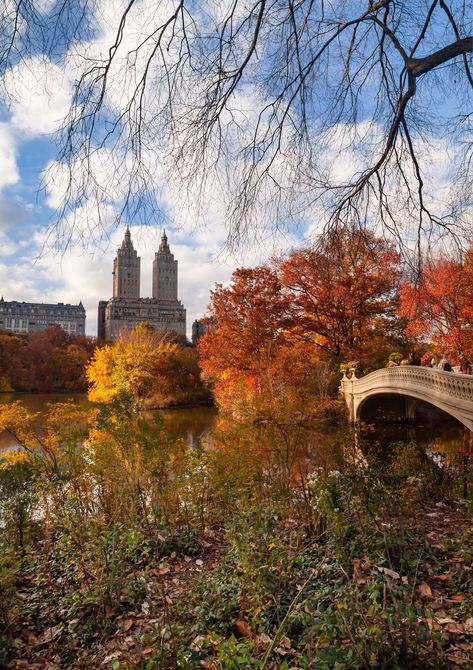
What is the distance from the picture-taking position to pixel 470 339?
47.7ft

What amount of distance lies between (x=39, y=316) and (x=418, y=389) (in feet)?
390

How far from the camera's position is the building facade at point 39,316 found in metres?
113

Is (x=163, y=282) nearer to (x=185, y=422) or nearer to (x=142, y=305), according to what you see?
(x=142, y=305)

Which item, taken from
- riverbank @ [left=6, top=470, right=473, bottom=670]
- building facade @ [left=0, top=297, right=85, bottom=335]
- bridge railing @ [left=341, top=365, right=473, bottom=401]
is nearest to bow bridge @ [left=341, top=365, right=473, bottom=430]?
bridge railing @ [left=341, top=365, right=473, bottom=401]

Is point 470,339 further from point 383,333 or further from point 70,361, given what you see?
point 70,361

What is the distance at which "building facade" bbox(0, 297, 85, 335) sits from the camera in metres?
113

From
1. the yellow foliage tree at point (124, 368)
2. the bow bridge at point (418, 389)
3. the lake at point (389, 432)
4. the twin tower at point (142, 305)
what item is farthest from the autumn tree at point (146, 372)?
the twin tower at point (142, 305)

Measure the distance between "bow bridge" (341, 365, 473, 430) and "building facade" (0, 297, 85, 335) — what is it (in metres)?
99.6

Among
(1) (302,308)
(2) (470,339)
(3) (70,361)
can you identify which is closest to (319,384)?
(1) (302,308)

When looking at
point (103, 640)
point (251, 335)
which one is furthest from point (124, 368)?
point (103, 640)

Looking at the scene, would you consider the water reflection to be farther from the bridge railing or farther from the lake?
the bridge railing

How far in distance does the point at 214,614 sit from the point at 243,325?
17.9 m

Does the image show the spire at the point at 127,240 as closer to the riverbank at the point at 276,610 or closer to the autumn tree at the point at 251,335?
the riverbank at the point at 276,610

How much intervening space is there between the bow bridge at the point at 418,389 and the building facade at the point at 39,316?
99.6 m
